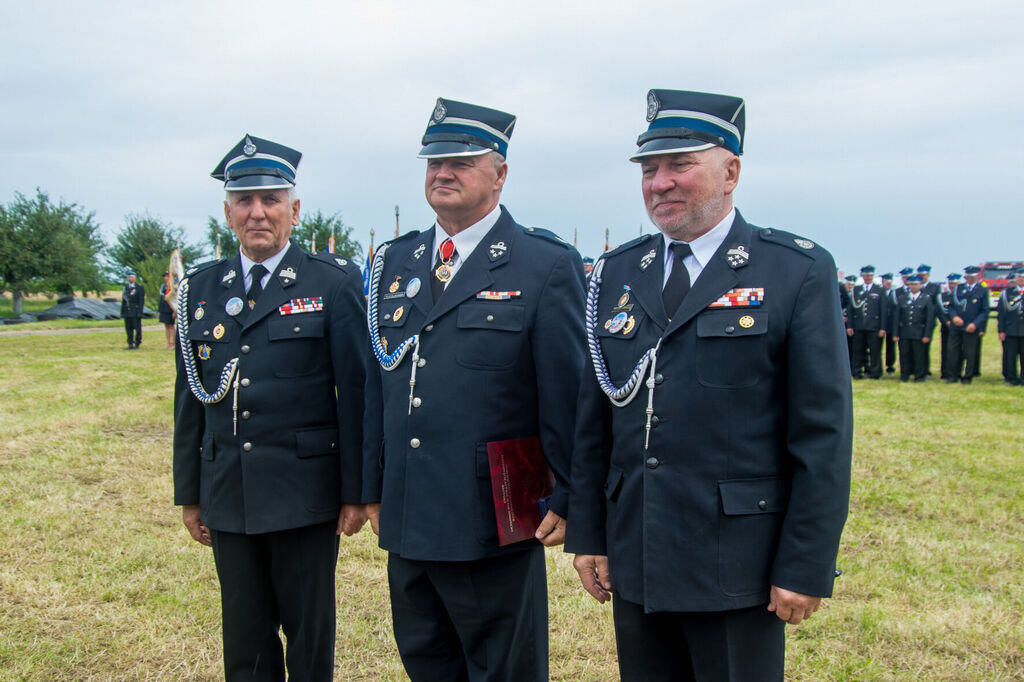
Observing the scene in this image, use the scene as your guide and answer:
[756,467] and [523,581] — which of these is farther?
[523,581]

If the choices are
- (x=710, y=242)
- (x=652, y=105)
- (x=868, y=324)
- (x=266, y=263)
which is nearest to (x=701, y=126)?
(x=652, y=105)

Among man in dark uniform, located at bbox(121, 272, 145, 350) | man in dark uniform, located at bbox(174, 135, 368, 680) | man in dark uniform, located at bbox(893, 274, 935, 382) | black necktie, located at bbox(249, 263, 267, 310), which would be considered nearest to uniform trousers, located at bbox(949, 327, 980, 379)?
man in dark uniform, located at bbox(893, 274, 935, 382)

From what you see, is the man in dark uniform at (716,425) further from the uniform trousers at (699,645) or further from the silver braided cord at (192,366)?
the silver braided cord at (192,366)

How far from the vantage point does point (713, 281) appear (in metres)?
2.09

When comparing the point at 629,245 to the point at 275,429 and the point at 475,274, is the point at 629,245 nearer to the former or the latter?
the point at 475,274

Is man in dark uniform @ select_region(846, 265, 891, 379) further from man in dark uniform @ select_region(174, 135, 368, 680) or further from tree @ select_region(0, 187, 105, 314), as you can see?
tree @ select_region(0, 187, 105, 314)

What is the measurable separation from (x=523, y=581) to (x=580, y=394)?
0.69 meters

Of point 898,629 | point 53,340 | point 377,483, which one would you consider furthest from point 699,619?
point 53,340

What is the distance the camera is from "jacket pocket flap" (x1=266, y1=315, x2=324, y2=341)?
112 inches

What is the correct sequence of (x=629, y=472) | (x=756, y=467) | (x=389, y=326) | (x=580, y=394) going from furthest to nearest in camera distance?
(x=389, y=326) → (x=580, y=394) → (x=629, y=472) → (x=756, y=467)

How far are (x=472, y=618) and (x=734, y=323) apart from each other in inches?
49.4

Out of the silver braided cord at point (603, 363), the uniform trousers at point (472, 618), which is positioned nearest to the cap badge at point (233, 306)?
the uniform trousers at point (472, 618)

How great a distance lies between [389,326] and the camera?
107 inches

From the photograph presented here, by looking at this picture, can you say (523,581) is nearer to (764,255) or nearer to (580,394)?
(580,394)
